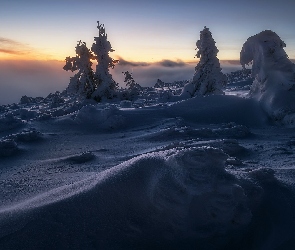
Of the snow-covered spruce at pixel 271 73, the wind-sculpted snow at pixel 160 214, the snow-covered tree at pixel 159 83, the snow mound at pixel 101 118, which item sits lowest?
the wind-sculpted snow at pixel 160 214

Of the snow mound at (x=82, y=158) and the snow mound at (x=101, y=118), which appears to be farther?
the snow mound at (x=101, y=118)

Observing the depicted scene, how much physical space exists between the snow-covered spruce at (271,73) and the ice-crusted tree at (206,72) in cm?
638

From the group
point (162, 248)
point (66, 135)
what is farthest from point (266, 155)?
point (66, 135)

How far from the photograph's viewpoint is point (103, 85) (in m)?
19.5

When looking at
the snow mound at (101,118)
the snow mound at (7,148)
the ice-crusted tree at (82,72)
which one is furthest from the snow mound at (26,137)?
the ice-crusted tree at (82,72)

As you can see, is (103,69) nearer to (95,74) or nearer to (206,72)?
(95,74)

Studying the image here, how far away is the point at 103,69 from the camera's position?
1969 cm

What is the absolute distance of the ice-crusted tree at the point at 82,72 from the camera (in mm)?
18719

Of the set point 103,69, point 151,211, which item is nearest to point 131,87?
point 103,69

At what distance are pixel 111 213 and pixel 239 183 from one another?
3.61 ft

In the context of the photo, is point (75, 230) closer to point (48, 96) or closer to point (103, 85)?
point (103, 85)

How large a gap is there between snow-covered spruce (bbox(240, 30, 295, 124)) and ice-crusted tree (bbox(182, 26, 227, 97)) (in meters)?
6.38

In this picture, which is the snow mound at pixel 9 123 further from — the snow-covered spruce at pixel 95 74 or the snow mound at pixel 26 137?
the snow-covered spruce at pixel 95 74

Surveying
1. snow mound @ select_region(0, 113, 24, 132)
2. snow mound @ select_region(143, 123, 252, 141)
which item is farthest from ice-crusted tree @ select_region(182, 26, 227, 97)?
snow mound @ select_region(0, 113, 24, 132)
